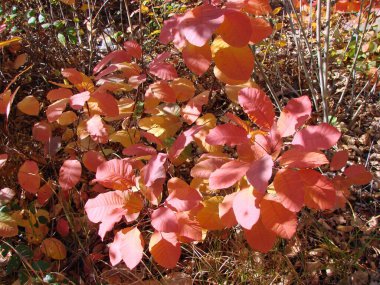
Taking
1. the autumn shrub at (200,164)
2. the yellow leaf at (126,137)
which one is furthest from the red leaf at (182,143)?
the yellow leaf at (126,137)

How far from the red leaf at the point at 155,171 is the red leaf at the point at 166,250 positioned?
18cm

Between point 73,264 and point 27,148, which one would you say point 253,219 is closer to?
point 73,264

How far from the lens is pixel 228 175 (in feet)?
3.64

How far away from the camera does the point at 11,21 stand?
2.40m

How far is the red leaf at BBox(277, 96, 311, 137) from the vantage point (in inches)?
45.6

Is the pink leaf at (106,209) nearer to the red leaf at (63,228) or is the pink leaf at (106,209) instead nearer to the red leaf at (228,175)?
the red leaf at (228,175)

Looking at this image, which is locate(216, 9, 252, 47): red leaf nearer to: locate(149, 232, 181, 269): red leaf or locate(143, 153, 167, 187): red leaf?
locate(143, 153, 167, 187): red leaf

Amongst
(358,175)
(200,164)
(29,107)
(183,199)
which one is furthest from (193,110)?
(29,107)

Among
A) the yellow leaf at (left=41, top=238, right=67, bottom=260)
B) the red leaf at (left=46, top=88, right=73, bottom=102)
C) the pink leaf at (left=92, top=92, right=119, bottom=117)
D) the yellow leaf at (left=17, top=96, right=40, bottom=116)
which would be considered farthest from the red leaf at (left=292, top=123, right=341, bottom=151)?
the yellow leaf at (left=17, top=96, right=40, bottom=116)

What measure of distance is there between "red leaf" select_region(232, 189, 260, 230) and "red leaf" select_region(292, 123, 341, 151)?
0.19m

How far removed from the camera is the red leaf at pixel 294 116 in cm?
116

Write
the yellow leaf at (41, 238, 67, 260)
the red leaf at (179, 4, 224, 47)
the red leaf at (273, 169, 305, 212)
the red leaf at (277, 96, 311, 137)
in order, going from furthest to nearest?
the yellow leaf at (41, 238, 67, 260) < the red leaf at (277, 96, 311, 137) < the red leaf at (273, 169, 305, 212) < the red leaf at (179, 4, 224, 47)

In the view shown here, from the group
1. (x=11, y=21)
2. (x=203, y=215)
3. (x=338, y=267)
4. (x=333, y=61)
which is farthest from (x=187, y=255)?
(x=11, y=21)

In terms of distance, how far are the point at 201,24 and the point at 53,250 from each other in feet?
3.64
